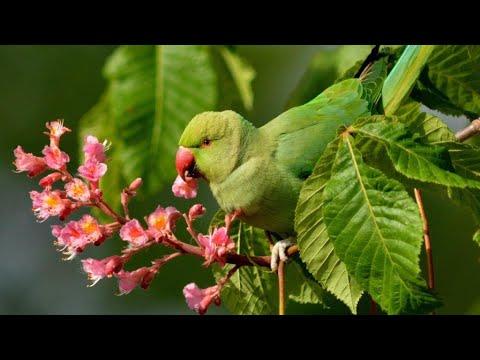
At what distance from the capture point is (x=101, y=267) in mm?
1559

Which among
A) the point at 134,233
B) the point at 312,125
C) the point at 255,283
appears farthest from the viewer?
the point at 312,125

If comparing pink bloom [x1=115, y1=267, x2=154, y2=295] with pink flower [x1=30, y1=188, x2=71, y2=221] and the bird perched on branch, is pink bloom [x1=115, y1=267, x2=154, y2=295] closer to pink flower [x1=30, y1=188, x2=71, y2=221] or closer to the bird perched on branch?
pink flower [x1=30, y1=188, x2=71, y2=221]

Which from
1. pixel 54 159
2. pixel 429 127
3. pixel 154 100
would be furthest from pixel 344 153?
pixel 154 100

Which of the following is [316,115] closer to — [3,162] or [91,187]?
[91,187]

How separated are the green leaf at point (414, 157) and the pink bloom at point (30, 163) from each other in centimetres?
74

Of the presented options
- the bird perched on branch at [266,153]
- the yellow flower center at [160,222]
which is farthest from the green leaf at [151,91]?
the yellow flower center at [160,222]

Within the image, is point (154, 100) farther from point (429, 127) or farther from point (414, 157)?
point (414, 157)

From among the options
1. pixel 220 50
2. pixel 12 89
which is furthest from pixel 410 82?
pixel 12 89

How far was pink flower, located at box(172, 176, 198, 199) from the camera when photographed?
77.5 inches

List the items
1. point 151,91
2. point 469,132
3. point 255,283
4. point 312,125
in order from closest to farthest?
point 469,132, point 255,283, point 312,125, point 151,91

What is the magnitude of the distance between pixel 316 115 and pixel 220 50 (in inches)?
21.2

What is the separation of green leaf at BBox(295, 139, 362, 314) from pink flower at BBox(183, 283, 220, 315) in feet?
0.72

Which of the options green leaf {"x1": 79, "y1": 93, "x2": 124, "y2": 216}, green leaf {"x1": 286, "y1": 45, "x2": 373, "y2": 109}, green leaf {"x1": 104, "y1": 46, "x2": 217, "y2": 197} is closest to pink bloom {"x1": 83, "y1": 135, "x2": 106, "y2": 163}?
green leaf {"x1": 104, "y1": 46, "x2": 217, "y2": 197}

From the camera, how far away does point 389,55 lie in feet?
7.01
